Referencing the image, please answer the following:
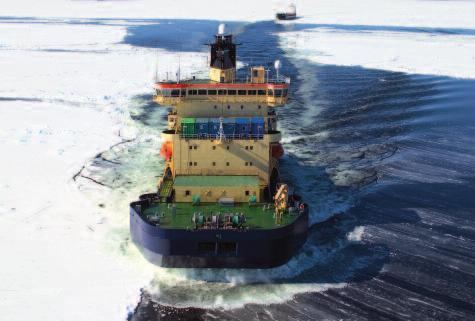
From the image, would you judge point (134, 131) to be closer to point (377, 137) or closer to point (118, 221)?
point (118, 221)

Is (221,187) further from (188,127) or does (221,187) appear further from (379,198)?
(379,198)

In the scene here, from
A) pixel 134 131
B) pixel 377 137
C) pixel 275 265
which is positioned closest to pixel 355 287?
pixel 275 265

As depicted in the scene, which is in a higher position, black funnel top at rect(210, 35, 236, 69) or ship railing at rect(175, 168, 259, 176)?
black funnel top at rect(210, 35, 236, 69)

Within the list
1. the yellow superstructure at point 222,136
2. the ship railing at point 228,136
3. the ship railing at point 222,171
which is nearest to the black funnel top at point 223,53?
the yellow superstructure at point 222,136

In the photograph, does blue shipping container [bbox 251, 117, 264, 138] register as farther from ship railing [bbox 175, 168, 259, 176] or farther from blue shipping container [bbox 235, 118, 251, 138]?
ship railing [bbox 175, 168, 259, 176]

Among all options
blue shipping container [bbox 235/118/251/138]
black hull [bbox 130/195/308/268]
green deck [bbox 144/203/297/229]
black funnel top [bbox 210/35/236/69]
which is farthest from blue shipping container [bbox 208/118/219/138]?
black hull [bbox 130/195/308/268]

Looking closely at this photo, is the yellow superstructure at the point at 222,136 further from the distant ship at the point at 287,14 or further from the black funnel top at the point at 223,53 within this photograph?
the distant ship at the point at 287,14
